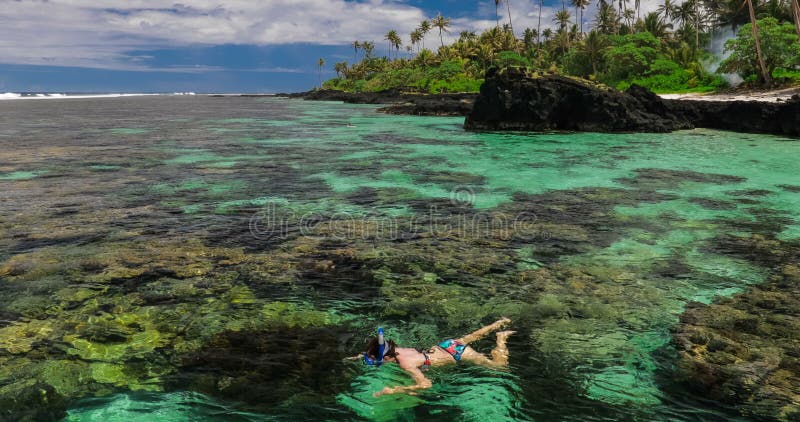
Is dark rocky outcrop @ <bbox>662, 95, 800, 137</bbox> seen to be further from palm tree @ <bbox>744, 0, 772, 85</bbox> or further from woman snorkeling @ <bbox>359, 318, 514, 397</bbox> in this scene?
woman snorkeling @ <bbox>359, 318, 514, 397</bbox>

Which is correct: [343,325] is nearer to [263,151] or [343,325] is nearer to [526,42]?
[263,151]

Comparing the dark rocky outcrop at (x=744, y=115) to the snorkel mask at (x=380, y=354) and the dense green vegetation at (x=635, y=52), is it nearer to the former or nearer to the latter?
the dense green vegetation at (x=635, y=52)

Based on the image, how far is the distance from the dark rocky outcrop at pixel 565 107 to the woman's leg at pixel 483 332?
115ft

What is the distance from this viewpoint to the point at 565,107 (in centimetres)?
4138

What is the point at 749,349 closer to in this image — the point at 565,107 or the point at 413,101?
the point at 565,107

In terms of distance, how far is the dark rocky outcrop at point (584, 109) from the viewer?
131ft

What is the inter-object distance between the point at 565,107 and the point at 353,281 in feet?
119

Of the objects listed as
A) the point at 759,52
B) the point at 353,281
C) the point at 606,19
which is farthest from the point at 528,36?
Result: the point at 353,281

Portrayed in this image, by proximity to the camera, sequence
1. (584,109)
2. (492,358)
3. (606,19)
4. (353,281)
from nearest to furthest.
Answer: (492,358) < (353,281) < (584,109) < (606,19)

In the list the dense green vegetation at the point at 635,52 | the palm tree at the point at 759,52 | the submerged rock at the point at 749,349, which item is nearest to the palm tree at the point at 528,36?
the dense green vegetation at the point at 635,52

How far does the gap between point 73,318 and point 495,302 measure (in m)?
7.35

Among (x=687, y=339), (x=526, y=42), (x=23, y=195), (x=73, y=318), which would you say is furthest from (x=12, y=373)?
(x=526, y=42)

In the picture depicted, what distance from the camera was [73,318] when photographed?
8.22 metres

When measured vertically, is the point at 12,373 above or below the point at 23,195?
below
